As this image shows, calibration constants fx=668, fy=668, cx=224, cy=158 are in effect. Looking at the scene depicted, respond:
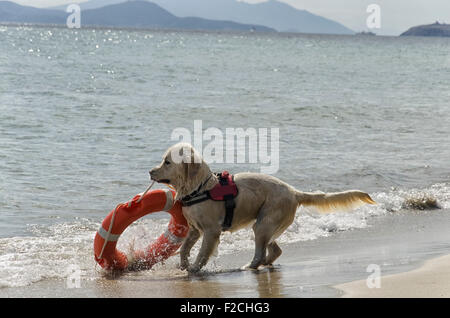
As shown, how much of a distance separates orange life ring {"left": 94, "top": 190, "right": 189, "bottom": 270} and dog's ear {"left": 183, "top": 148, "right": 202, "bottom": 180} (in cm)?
40

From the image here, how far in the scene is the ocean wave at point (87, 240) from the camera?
7293 mm

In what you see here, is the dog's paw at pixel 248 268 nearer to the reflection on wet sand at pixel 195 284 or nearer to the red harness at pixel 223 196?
the reflection on wet sand at pixel 195 284

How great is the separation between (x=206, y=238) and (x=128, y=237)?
1.67 meters

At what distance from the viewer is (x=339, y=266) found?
23.7ft

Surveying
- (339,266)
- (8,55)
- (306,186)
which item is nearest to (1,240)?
(339,266)

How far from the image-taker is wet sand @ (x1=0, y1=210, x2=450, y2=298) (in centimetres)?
625

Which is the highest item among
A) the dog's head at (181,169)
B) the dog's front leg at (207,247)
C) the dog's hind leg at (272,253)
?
the dog's head at (181,169)

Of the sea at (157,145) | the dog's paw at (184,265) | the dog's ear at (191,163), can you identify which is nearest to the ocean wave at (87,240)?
the sea at (157,145)

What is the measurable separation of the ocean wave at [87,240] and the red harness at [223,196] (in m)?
0.93

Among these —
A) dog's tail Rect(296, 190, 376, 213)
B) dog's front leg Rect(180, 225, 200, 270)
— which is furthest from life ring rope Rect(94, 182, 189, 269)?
dog's tail Rect(296, 190, 376, 213)

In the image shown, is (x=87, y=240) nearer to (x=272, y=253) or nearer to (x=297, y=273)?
(x=272, y=253)

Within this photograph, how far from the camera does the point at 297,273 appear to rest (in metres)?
7.09

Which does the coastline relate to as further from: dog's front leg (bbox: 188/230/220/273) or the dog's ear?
the dog's ear
